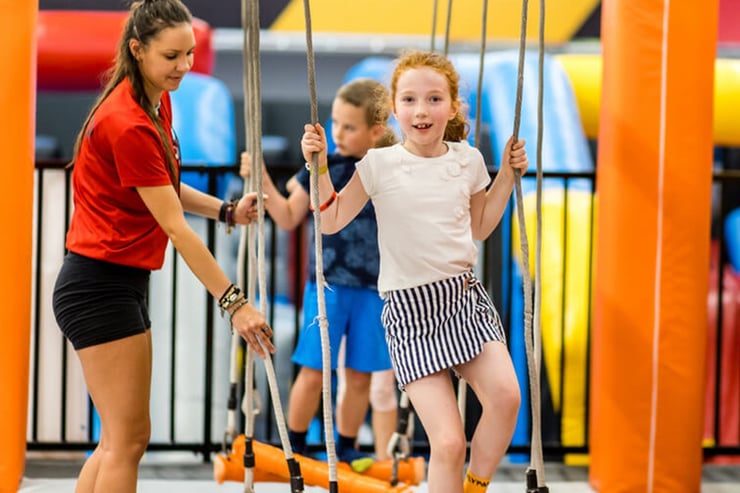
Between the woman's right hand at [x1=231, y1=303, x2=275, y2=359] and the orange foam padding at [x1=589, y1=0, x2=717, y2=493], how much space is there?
1326mm

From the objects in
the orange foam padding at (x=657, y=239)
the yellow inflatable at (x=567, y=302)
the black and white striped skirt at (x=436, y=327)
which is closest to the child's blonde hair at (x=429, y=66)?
the black and white striped skirt at (x=436, y=327)

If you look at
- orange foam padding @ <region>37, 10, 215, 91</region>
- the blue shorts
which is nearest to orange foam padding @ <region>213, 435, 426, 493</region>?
the blue shorts

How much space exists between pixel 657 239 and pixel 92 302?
1626 millimetres

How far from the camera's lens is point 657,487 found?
9.95ft

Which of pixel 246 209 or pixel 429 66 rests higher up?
pixel 429 66

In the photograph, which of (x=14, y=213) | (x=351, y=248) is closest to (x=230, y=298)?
(x=351, y=248)

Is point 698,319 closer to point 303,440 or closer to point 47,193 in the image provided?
point 303,440

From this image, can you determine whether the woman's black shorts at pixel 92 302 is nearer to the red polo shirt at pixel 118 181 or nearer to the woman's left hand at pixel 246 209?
the red polo shirt at pixel 118 181

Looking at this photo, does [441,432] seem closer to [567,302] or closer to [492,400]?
[492,400]

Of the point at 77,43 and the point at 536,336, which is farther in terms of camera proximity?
the point at 77,43

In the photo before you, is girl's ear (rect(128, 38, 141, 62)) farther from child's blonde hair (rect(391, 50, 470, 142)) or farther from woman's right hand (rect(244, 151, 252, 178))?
woman's right hand (rect(244, 151, 252, 178))

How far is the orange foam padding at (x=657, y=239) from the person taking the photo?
2.96 meters

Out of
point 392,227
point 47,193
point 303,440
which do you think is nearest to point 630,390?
point 303,440

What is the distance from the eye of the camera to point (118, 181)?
2025 millimetres
